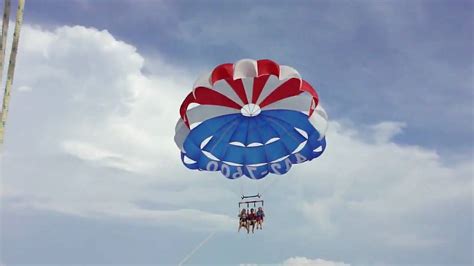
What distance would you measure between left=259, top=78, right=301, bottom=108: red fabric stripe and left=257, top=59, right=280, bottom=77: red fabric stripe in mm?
1157

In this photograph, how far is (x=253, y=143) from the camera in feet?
81.0

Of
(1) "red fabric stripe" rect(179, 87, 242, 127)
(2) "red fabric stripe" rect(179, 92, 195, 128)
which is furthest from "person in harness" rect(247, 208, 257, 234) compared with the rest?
(2) "red fabric stripe" rect(179, 92, 195, 128)

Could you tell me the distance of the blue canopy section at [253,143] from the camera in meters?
23.7

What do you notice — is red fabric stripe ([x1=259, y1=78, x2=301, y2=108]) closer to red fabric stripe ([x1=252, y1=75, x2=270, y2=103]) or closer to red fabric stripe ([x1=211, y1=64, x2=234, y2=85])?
red fabric stripe ([x1=252, y1=75, x2=270, y2=103])

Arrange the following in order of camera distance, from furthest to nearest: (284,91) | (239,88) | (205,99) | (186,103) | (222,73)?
(239,88)
(284,91)
(205,99)
(186,103)
(222,73)

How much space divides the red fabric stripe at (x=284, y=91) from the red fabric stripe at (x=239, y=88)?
2.56 feet

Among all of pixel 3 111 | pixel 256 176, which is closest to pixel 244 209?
pixel 256 176

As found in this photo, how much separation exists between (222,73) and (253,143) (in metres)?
5.00

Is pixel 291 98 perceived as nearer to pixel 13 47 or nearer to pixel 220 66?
pixel 220 66

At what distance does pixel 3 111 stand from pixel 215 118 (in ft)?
28.3

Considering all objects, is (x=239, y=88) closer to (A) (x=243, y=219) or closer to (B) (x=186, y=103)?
(B) (x=186, y=103)

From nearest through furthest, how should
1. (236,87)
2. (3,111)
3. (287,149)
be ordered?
(3,111), (236,87), (287,149)

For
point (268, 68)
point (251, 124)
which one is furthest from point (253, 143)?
point (268, 68)

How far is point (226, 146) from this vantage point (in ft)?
80.8
